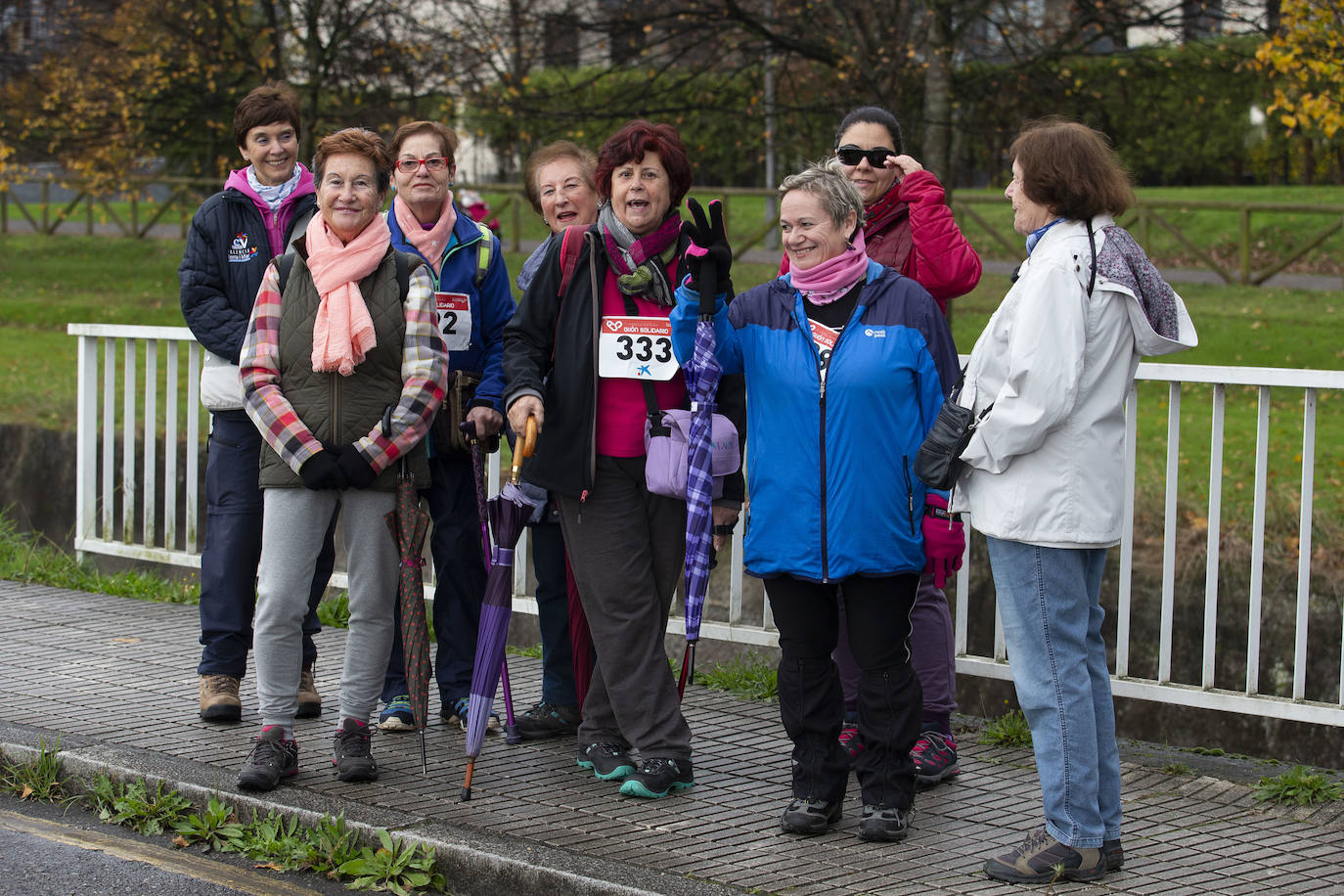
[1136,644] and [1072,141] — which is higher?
[1072,141]

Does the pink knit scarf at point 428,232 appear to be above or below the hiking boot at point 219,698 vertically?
above

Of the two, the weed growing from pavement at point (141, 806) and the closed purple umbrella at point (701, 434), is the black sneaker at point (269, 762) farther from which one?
the closed purple umbrella at point (701, 434)

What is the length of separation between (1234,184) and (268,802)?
3062 cm

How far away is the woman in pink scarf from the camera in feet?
16.3

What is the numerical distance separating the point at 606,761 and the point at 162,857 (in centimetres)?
138

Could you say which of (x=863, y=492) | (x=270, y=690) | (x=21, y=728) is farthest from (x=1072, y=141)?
(x=21, y=728)

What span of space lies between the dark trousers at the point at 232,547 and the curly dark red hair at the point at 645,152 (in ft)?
5.84

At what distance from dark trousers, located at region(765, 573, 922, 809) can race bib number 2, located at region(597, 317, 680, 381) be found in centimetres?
75

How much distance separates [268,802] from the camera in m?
4.85

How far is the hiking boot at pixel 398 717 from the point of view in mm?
5695

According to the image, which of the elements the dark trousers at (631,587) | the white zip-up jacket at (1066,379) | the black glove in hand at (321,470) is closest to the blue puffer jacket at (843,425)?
the white zip-up jacket at (1066,379)

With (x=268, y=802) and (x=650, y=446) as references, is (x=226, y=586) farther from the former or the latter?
(x=650, y=446)

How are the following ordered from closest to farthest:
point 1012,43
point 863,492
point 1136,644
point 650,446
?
point 863,492 < point 650,446 < point 1136,644 < point 1012,43

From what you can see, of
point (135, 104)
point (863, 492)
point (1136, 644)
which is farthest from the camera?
point (135, 104)
